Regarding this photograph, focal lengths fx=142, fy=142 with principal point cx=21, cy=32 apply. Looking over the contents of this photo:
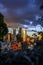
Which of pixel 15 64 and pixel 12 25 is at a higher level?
pixel 12 25

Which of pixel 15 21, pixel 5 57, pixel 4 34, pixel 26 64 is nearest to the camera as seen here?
pixel 26 64

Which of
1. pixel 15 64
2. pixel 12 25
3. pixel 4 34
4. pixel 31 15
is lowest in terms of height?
pixel 15 64

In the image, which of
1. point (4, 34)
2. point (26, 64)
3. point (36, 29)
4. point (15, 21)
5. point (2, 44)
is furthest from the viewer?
point (15, 21)

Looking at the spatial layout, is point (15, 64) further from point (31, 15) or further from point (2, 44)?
point (31, 15)

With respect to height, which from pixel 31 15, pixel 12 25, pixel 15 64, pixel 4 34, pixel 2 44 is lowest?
pixel 15 64

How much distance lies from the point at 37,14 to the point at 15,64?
1122 mm

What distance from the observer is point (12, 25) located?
1.86 m

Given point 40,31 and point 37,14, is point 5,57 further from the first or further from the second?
point 37,14

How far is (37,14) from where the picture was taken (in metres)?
1.93

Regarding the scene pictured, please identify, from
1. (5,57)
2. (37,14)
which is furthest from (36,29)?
(5,57)

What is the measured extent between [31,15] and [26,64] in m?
1.13

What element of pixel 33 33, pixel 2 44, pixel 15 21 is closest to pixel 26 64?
pixel 2 44

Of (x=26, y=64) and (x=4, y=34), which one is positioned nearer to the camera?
(x=26, y=64)

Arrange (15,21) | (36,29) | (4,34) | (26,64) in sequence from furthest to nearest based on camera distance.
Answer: (15,21) → (36,29) → (4,34) → (26,64)
